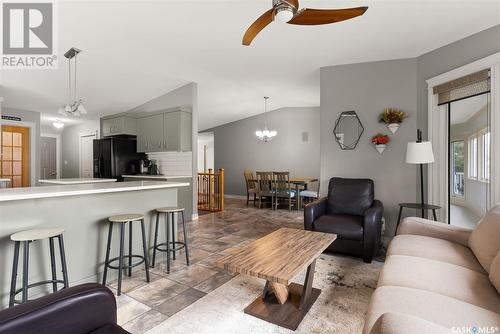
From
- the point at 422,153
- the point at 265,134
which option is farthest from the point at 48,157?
the point at 422,153

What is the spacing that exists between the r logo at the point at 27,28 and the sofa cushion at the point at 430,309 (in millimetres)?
3811

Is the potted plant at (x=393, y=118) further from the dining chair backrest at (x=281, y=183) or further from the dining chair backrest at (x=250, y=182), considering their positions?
the dining chair backrest at (x=250, y=182)

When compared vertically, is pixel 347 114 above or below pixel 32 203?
above

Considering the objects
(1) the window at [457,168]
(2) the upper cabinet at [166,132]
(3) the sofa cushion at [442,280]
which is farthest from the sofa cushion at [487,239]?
(2) the upper cabinet at [166,132]

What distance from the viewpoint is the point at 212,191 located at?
6160 millimetres

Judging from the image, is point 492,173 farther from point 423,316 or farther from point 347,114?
point 423,316

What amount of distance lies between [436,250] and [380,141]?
2.06 m

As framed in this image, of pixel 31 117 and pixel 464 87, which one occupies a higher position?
pixel 31 117

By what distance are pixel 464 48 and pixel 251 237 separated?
3.64 m

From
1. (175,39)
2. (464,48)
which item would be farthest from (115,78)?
(464,48)

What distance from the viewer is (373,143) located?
3797 mm

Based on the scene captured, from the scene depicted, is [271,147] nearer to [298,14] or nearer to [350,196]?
[350,196]

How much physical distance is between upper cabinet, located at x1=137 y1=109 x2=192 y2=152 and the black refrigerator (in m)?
0.38

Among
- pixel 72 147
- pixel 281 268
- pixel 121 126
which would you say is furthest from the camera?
pixel 72 147
